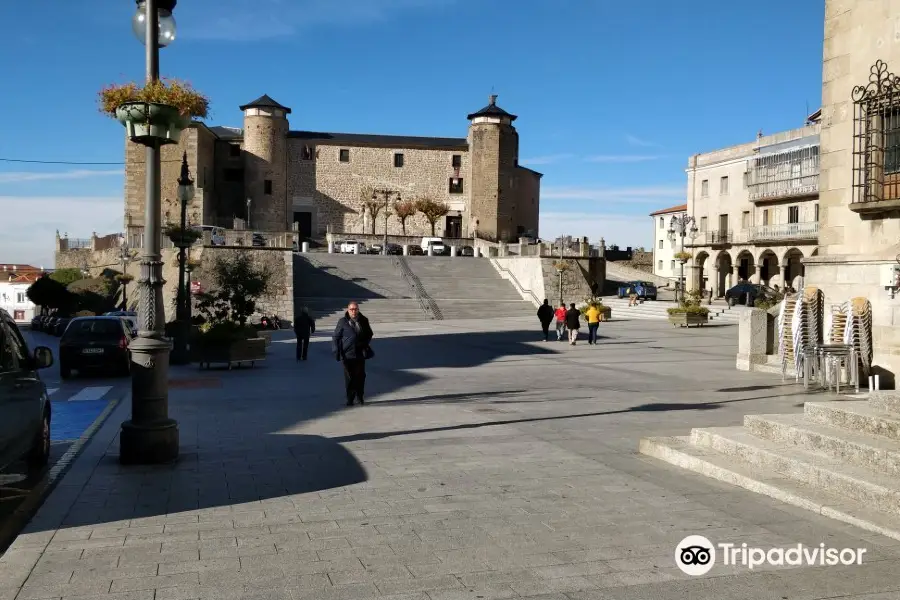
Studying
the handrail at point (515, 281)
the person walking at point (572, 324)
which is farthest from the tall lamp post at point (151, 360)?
the handrail at point (515, 281)

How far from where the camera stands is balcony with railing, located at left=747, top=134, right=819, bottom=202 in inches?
1973

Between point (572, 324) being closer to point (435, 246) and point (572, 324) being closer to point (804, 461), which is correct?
point (804, 461)

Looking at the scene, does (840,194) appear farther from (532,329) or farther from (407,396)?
(532,329)

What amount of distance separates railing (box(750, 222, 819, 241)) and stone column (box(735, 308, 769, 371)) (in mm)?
34872

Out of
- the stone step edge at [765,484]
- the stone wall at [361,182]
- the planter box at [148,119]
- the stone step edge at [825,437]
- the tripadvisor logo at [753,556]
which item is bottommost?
the tripadvisor logo at [753,556]

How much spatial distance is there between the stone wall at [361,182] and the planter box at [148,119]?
68297mm

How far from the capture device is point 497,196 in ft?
249

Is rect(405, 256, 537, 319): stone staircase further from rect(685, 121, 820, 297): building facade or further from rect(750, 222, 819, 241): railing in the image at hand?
rect(750, 222, 819, 241): railing

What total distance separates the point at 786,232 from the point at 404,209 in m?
35.6

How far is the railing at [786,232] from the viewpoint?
4994cm

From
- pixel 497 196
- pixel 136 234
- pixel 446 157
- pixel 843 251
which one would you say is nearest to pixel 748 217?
pixel 497 196

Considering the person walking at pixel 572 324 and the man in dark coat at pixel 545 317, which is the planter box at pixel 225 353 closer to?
the person walking at pixel 572 324

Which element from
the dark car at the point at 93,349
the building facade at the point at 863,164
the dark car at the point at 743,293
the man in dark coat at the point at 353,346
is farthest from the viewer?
the dark car at the point at 743,293

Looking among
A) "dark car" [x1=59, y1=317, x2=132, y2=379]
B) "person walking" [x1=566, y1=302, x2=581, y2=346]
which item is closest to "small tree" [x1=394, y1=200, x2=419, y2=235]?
"person walking" [x1=566, y1=302, x2=581, y2=346]
